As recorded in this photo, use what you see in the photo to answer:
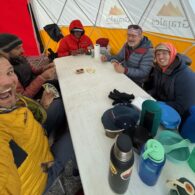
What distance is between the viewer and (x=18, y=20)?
366 centimetres

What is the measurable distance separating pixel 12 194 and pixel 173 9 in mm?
2679

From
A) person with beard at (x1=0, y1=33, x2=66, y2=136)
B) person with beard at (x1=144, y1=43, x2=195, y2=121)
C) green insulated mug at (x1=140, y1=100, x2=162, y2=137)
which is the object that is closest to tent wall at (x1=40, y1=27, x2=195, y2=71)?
person with beard at (x1=144, y1=43, x2=195, y2=121)

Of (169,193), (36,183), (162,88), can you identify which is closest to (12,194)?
(36,183)

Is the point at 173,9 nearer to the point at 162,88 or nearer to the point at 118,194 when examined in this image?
the point at 162,88

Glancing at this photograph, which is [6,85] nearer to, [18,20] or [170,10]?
[170,10]

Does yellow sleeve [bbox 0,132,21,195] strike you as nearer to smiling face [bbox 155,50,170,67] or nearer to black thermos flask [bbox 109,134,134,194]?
black thermos flask [bbox 109,134,134,194]

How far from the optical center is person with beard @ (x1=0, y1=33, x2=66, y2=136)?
1.34 meters

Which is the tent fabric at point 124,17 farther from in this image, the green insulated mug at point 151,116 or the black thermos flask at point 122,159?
the black thermos flask at point 122,159

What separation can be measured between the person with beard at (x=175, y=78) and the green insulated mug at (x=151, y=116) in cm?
51

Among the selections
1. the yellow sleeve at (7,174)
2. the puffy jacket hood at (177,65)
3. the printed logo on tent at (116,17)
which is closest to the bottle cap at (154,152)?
the yellow sleeve at (7,174)

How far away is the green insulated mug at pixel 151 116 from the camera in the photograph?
0.69 metres

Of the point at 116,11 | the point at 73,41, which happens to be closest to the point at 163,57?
the point at 73,41

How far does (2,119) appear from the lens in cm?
69

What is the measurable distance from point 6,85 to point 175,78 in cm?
115
